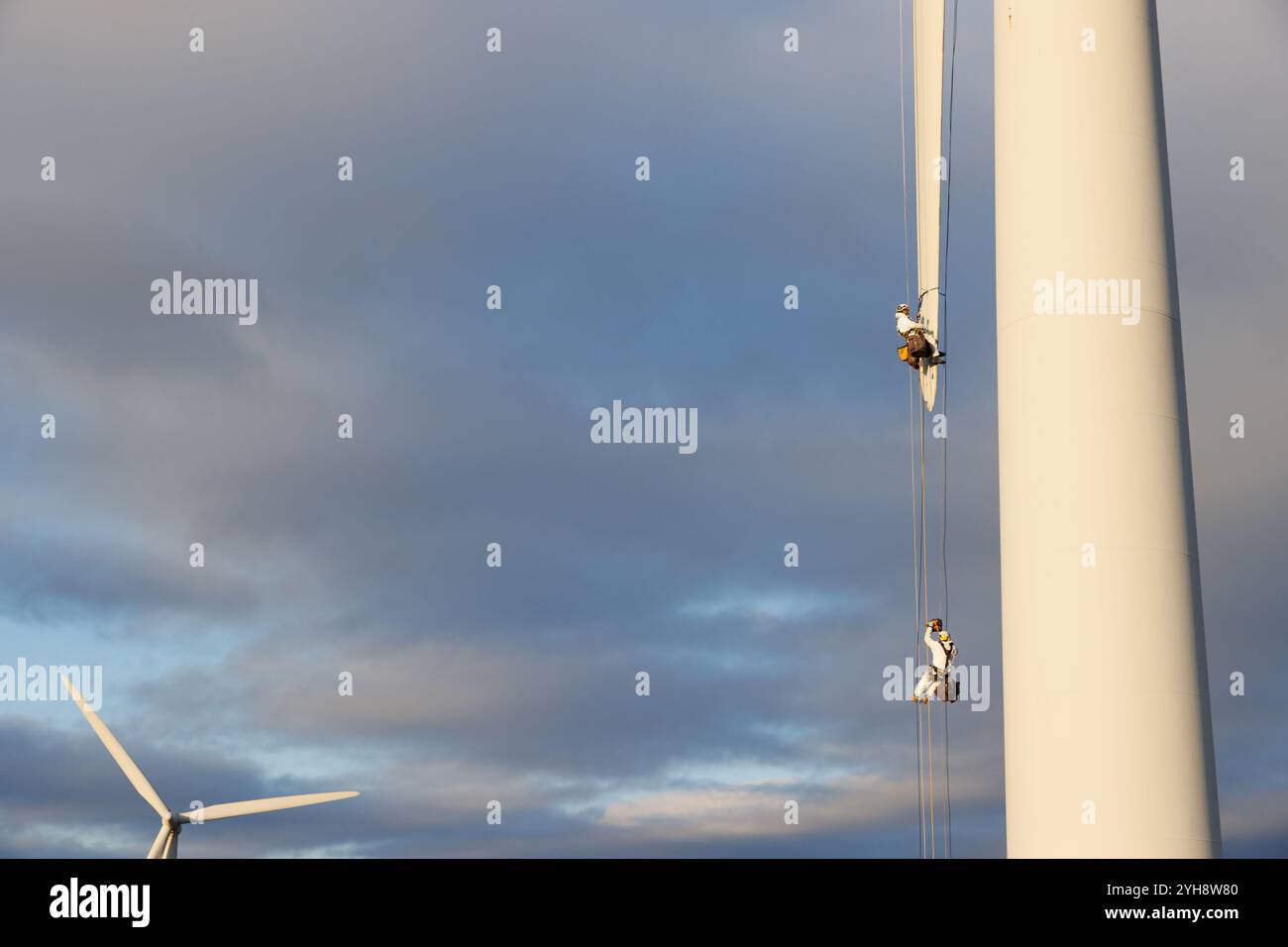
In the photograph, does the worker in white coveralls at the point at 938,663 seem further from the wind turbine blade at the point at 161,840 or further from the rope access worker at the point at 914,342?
the wind turbine blade at the point at 161,840

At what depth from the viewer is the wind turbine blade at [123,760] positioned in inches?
2302

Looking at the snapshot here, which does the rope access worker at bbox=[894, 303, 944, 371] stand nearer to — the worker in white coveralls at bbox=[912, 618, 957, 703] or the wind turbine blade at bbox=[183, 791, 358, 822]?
the worker in white coveralls at bbox=[912, 618, 957, 703]

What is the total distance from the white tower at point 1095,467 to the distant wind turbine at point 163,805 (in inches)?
1688

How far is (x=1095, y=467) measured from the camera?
2139 centimetres

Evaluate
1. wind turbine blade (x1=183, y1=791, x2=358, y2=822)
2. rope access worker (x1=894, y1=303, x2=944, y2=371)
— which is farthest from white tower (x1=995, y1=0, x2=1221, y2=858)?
wind turbine blade (x1=183, y1=791, x2=358, y2=822)

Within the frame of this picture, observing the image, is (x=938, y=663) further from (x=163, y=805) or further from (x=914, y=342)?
(x=163, y=805)

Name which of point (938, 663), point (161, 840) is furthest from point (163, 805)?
point (938, 663)

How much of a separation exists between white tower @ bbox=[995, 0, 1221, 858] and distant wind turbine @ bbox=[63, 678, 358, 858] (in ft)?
141

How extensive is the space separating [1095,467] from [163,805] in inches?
2129
